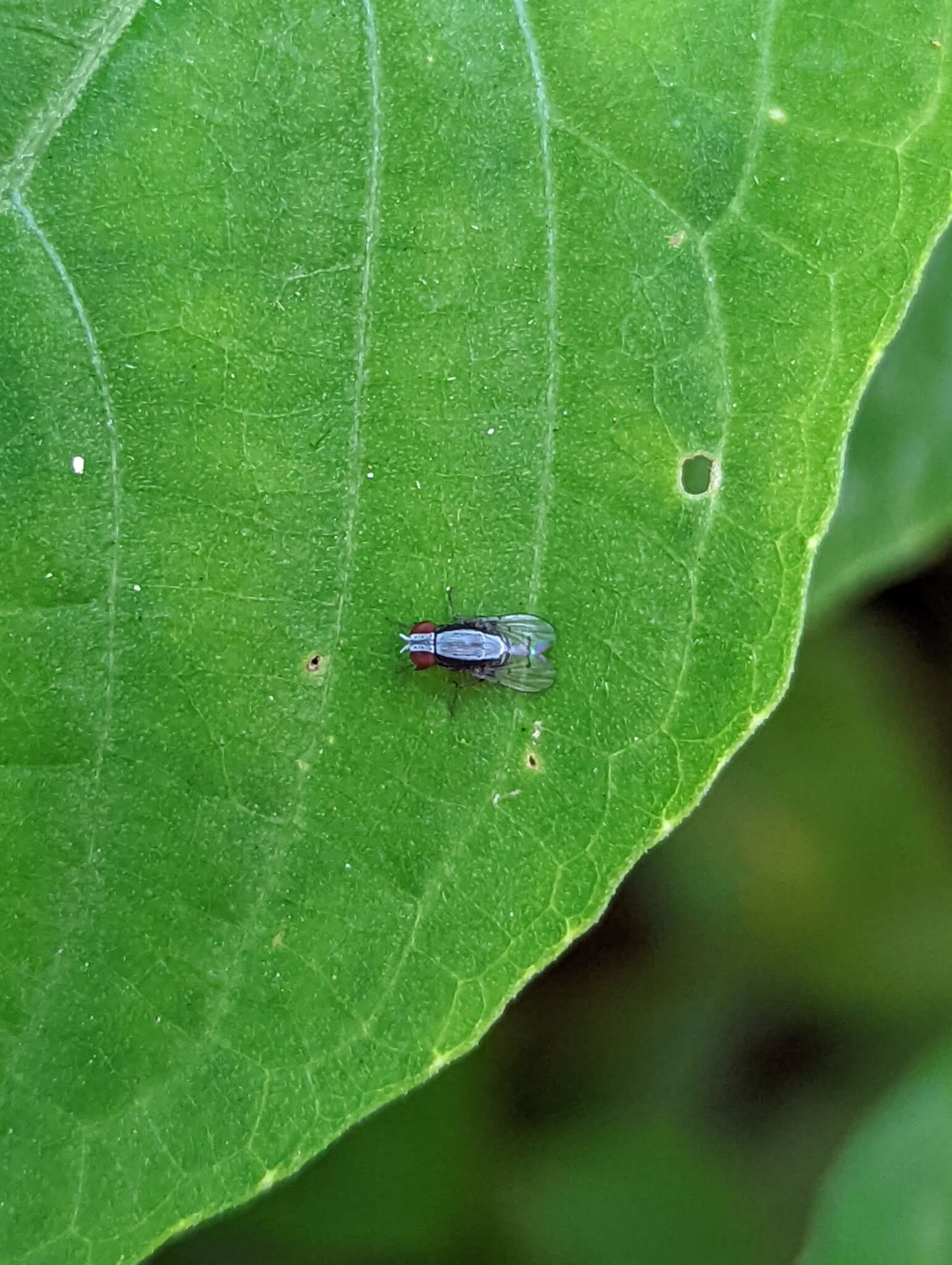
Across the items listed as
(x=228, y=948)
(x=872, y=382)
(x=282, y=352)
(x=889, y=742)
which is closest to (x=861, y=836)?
(x=889, y=742)

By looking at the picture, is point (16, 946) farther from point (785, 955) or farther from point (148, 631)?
point (785, 955)

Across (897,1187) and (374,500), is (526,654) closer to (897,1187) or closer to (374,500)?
(374,500)

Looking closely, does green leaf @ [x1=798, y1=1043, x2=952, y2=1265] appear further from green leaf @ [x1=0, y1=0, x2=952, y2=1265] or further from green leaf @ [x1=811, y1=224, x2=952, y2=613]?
green leaf @ [x1=0, y1=0, x2=952, y2=1265]

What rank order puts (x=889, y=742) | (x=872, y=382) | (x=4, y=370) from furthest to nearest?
(x=889, y=742) → (x=872, y=382) → (x=4, y=370)

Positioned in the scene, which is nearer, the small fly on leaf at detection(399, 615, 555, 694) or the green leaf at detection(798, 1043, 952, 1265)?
the small fly on leaf at detection(399, 615, 555, 694)

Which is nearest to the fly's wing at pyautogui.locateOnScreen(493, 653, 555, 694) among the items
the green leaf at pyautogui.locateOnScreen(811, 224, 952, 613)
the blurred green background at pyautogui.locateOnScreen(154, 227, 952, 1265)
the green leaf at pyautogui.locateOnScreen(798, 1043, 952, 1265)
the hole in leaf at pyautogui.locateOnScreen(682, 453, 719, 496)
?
the hole in leaf at pyautogui.locateOnScreen(682, 453, 719, 496)

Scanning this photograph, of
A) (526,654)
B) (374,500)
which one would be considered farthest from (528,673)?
(374,500)

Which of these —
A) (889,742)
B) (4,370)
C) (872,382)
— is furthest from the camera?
(889,742)
